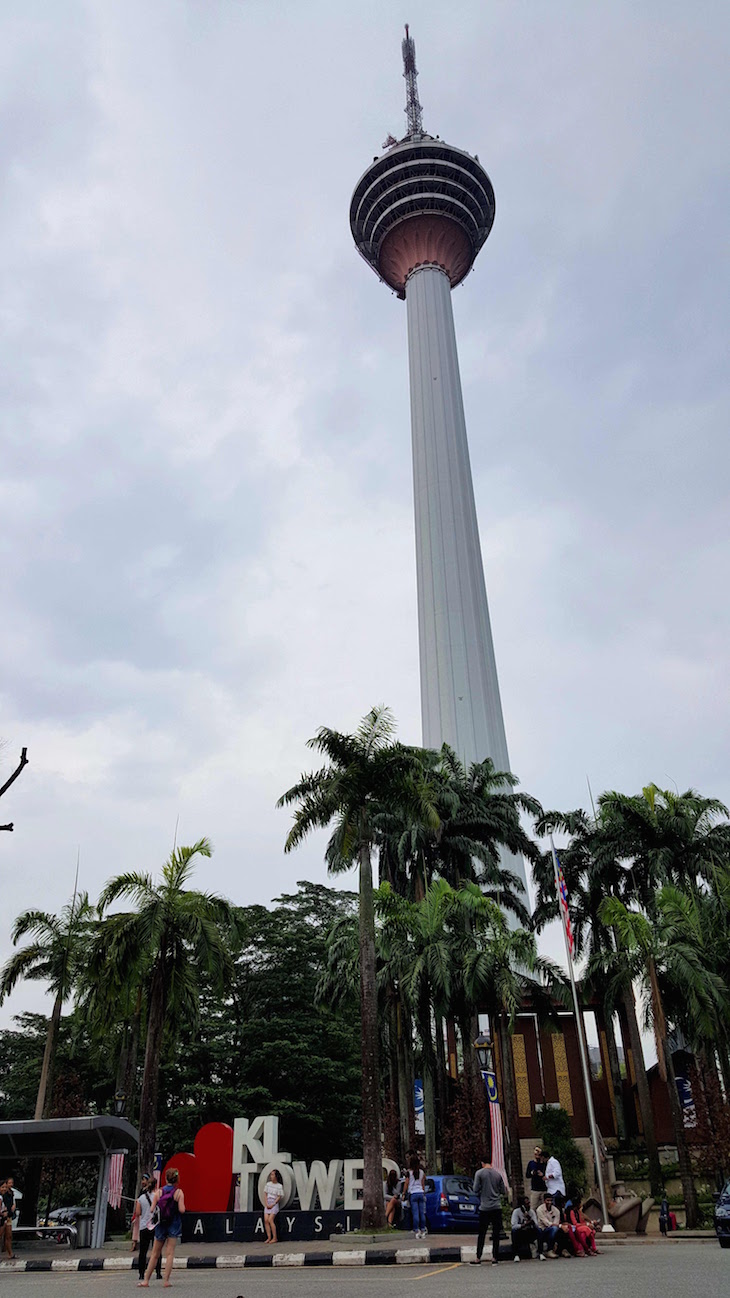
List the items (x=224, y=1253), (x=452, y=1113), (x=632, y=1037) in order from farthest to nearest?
(x=632, y=1037)
(x=452, y=1113)
(x=224, y=1253)

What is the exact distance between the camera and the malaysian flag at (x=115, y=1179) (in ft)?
90.9

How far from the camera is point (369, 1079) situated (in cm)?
2294

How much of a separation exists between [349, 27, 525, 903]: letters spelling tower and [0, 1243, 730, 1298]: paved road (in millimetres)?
64194

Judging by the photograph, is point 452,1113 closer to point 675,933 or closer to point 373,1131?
point 675,933

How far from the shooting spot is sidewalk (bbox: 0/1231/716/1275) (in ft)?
58.2

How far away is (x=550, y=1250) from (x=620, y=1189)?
13673 mm

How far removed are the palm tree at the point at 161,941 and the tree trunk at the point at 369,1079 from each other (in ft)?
17.6

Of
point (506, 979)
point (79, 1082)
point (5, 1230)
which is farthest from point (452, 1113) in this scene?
point (79, 1082)

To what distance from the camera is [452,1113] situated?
118 feet

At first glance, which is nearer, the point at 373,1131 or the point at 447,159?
the point at 373,1131

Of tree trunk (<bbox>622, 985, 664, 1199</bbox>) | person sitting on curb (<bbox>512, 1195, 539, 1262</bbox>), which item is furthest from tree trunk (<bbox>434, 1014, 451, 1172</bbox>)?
person sitting on curb (<bbox>512, 1195, 539, 1262</bbox>)

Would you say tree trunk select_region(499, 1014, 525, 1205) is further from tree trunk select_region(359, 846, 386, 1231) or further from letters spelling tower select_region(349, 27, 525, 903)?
letters spelling tower select_region(349, 27, 525, 903)

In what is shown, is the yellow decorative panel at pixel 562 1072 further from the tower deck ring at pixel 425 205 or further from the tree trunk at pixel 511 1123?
the tower deck ring at pixel 425 205

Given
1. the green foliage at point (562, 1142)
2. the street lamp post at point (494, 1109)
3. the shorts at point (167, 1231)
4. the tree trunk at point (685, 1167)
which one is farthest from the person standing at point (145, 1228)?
the green foliage at point (562, 1142)
